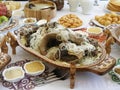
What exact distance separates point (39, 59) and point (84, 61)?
16 centimetres

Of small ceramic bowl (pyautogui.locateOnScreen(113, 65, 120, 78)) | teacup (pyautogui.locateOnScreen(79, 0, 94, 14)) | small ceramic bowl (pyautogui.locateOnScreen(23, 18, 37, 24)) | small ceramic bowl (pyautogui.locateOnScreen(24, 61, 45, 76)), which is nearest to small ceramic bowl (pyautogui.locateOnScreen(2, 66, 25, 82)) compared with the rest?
small ceramic bowl (pyautogui.locateOnScreen(24, 61, 45, 76))

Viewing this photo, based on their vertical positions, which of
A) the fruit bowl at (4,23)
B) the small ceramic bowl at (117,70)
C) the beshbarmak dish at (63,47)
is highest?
the beshbarmak dish at (63,47)

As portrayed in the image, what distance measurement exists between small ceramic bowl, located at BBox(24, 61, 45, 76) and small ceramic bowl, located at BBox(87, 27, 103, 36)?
1.05ft

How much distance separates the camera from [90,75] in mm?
821

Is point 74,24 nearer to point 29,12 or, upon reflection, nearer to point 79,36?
point 29,12

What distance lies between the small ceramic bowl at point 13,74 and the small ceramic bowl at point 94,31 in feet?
1.26

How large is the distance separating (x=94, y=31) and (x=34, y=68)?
38 centimetres

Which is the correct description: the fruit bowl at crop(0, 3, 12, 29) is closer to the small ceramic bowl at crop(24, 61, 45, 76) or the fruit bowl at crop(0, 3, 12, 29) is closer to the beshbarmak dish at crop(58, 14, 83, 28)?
the beshbarmak dish at crop(58, 14, 83, 28)

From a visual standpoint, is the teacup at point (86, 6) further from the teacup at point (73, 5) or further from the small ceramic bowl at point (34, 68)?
the small ceramic bowl at point (34, 68)

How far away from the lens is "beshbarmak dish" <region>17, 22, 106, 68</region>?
0.78 meters

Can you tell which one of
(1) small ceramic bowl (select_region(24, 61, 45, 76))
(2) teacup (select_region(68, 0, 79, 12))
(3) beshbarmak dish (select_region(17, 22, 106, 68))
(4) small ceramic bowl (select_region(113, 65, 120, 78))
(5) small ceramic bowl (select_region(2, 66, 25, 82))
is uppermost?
(3) beshbarmak dish (select_region(17, 22, 106, 68))

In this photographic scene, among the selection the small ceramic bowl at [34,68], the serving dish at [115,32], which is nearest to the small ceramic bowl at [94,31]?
the serving dish at [115,32]

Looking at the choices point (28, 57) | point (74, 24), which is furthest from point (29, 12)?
point (28, 57)

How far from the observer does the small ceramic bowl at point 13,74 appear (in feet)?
2.48
